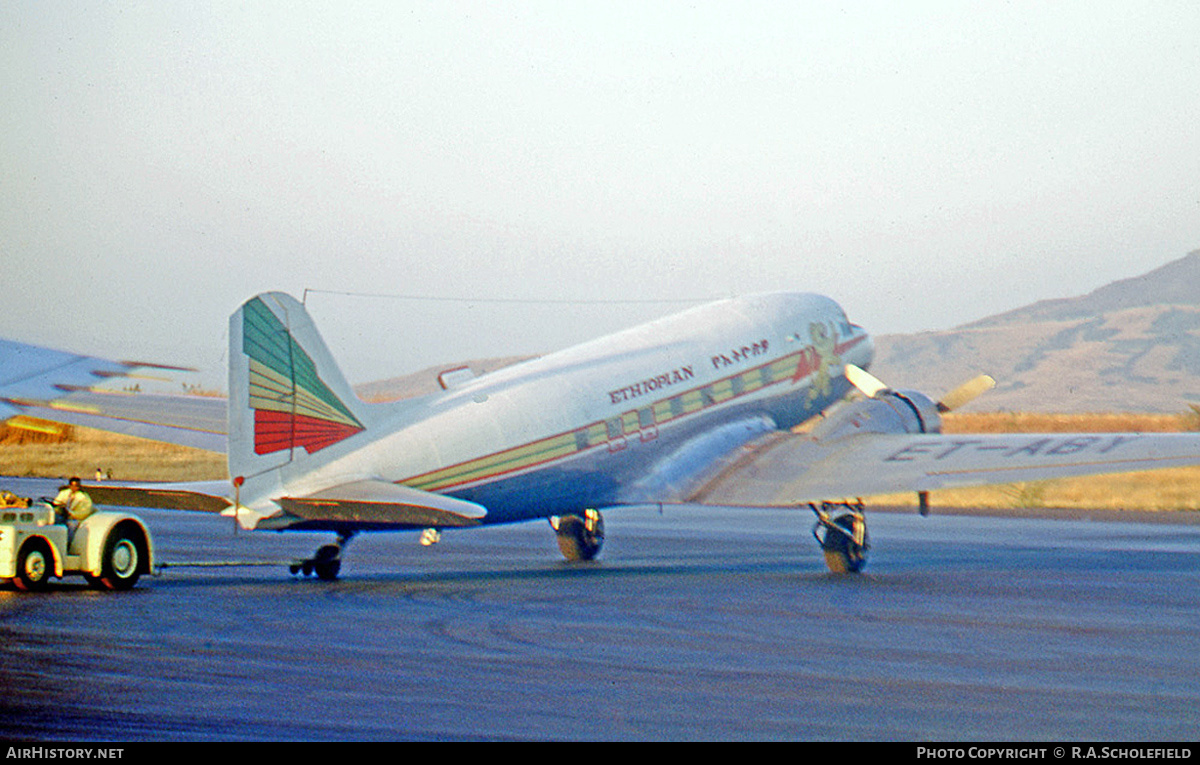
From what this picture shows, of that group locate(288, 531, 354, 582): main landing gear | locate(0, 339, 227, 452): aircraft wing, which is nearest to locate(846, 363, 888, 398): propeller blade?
locate(288, 531, 354, 582): main landing gear

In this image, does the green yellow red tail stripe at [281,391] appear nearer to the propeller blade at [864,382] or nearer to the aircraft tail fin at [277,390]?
the aircraft tail fin at [277,390]

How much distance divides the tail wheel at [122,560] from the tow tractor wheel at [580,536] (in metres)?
9.50

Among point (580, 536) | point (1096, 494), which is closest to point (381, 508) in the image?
point (580, 536)

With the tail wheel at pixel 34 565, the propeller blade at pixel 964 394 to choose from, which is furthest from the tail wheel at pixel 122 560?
the propeller blade at pixel 964 394

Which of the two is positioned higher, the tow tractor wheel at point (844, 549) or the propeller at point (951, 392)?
the propeller at point (951, 392)

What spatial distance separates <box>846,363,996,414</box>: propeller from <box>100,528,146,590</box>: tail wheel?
14910 millimetres

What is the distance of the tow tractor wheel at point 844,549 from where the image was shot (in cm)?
2466

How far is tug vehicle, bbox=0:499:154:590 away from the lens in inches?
765

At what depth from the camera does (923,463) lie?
2405 cm

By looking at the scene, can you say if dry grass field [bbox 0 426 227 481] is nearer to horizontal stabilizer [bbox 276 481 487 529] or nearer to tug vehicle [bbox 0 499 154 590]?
tug vehicle [bbox 0 499 154 590]

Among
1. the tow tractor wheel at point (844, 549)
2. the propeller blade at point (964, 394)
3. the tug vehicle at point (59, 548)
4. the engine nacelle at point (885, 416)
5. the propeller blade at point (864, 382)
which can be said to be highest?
the propeller blade at point (864, 382)

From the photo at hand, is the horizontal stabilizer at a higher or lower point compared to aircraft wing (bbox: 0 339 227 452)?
lower

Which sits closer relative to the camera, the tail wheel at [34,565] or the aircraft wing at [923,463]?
the tail wheel at [34,565]
